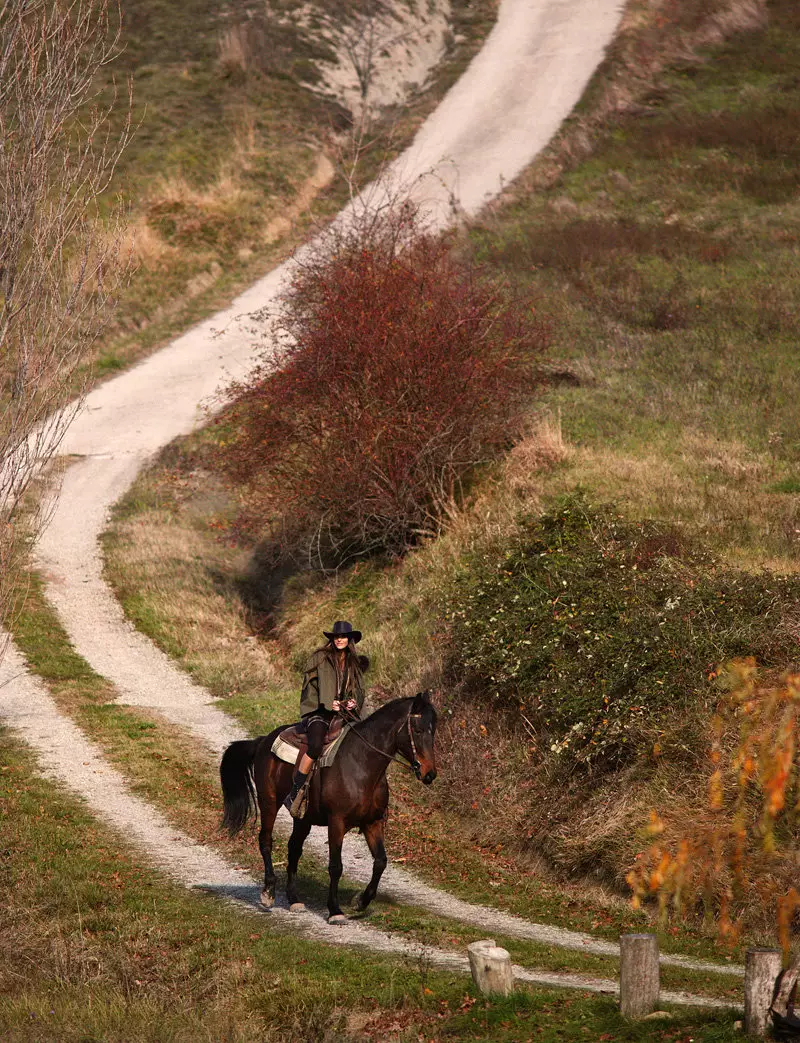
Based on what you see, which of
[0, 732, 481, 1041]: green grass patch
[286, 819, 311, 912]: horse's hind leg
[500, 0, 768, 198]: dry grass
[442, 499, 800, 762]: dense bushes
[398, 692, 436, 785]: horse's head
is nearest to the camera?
[0, 732, 481, 1041]: green grass patch

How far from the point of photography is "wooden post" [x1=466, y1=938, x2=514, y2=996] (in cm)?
1100

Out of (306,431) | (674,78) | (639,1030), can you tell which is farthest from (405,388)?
(674,78)

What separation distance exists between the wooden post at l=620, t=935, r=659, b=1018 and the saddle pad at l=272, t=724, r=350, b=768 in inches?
155

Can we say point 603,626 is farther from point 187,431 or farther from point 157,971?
point 187,431

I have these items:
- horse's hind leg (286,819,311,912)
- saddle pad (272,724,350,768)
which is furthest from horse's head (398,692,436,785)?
horse's hind leg (286,819,311,912)

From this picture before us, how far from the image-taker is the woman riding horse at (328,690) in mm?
13242

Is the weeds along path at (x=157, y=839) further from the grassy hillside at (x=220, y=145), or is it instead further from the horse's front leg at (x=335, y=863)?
the grassy hillside at (x=220, y=145)

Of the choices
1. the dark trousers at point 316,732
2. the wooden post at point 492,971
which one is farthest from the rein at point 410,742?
the wooden post at point 492,971

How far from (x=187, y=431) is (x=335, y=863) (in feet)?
74.8

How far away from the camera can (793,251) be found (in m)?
37.2

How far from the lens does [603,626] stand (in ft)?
58.1

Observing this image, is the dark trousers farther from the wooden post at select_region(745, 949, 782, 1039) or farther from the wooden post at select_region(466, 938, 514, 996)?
the wooden post at select_region(745, 949, 782, 1039)

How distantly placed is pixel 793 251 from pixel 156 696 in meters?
24.8

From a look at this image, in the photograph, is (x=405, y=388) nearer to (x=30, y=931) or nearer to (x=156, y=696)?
(x=156, y=696)
